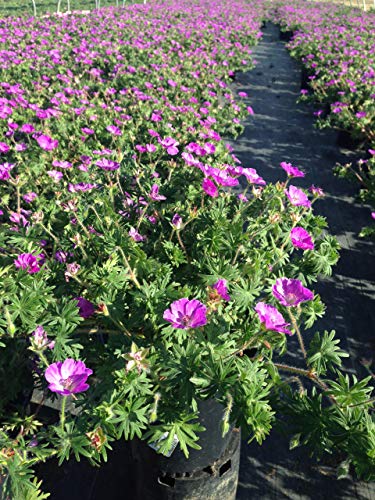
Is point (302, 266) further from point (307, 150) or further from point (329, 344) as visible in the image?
point (307, 150)

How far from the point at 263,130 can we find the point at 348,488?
19.2ft

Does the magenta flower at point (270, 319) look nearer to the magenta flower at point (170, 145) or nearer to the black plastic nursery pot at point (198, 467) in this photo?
the black plastic nursery pot at point (198, 467)

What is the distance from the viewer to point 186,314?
1396 millimetres

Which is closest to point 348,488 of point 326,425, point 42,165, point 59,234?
point 326,425

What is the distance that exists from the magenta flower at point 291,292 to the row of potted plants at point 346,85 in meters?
1.87

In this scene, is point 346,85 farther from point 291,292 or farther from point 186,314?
point 186,314

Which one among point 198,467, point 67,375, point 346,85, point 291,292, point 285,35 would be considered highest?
point 291,292

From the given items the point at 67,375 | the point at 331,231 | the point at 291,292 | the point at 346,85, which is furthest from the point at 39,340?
the point at 346,85

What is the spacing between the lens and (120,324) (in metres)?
1.57

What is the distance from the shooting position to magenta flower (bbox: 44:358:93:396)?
1369mm

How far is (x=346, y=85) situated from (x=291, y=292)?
6530 mm

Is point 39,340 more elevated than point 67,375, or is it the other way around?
point 39,340

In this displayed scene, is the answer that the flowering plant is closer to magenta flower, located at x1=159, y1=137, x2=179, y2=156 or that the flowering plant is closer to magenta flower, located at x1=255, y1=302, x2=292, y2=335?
magenta flower, located at x1=255, y1=302, x2=292, y2=335

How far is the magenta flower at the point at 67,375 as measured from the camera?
137cm
